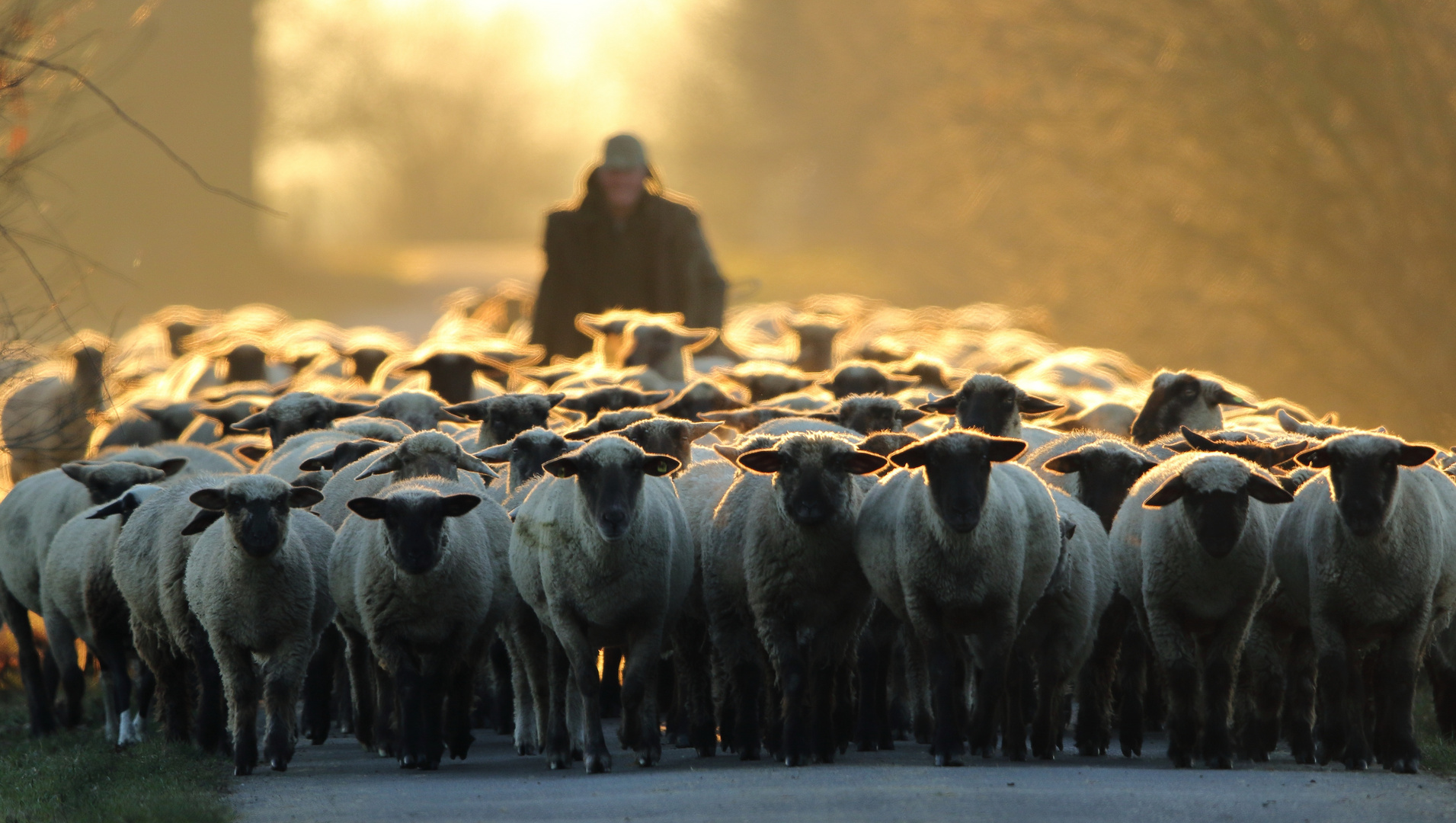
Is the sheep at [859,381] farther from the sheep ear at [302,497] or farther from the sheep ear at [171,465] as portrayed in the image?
the sheep ear at [302,497]

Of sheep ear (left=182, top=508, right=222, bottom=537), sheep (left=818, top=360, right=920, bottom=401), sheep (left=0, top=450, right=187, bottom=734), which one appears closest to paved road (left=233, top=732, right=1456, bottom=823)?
sheep ear (left=182, top=508, right=222, bottom=537)

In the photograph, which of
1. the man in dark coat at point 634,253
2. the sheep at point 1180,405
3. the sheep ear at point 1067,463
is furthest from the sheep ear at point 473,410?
the man in dark coat at point 634,253

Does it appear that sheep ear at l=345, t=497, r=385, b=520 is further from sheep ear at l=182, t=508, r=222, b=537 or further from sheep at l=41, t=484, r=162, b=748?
sheep at l=41, t=484, r=162, b=748

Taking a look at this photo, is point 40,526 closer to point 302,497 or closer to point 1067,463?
point 302,497

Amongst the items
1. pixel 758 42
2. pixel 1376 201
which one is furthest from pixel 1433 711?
pixel 758 42

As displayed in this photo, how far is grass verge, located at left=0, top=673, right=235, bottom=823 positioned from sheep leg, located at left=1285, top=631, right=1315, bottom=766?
5.07 m

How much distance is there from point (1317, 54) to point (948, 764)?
14321mm

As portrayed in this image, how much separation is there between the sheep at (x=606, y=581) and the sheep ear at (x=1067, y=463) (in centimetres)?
232

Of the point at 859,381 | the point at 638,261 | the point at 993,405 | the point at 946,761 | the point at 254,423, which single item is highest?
the point at 638,261

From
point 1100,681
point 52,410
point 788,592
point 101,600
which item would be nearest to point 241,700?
point 101,600

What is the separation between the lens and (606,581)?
344 inches

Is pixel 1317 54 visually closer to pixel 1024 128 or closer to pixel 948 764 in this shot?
pixel 1024 128

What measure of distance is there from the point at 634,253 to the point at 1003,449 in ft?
35.6

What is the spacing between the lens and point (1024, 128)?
88.9 ft
